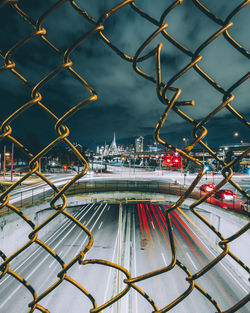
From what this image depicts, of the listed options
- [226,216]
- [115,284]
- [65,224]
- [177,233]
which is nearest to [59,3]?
[115,284]

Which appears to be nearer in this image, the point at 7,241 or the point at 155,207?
the point at 7,241

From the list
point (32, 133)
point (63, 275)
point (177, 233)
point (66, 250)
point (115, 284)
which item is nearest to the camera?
point (63, 275)

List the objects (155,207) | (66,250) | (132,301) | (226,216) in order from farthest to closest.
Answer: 1. (155,207)
2. (66,250)
3. (226,216)
4. (132,301)

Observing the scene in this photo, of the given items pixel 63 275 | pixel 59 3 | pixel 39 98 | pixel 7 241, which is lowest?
pixel 7 241

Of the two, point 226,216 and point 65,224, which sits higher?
point 226,216

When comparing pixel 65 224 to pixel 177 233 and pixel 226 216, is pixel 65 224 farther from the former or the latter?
pixel 226 216

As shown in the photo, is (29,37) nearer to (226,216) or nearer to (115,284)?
(115,284)
